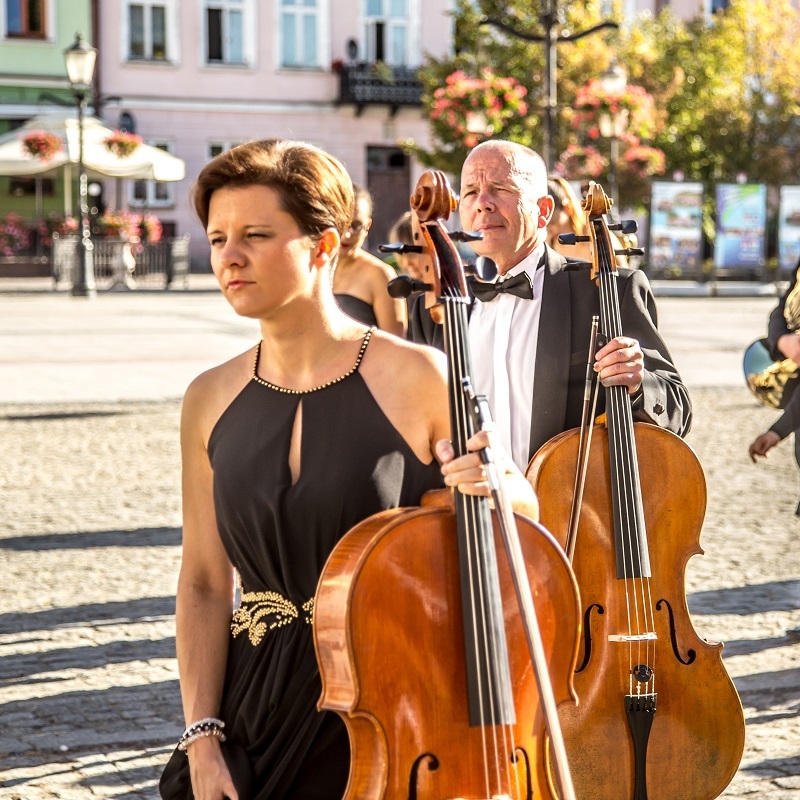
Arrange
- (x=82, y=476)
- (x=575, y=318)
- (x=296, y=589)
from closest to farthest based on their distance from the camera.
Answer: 1. (x=296, y=589)
2. (x=575, y=318)
3. (x=82, y=476)

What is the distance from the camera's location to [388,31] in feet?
132

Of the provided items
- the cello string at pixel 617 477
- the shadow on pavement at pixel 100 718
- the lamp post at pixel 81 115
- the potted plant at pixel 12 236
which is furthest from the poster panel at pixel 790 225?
the cello string at pixel 617 477

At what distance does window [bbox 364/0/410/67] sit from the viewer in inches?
1587

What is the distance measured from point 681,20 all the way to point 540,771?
1651 inches

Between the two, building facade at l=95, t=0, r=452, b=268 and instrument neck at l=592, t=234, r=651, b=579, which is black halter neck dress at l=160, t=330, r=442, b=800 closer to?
instrument neck at l=592, t=234, r=651, b=579

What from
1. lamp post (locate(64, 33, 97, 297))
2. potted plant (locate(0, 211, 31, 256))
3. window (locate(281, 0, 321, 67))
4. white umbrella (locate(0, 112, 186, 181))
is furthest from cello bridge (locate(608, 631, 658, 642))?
window (locate(281, 0, 321, 67))

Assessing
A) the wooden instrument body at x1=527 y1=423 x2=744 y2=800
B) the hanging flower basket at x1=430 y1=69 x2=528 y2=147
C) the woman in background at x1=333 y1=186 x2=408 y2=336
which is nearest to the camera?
the wooden instrument body at x1=527 y1=423 x2=744 y2=800

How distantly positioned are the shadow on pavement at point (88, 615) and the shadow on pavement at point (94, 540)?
1.21m

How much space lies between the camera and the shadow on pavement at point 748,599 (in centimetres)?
648

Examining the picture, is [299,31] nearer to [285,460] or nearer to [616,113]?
[616,113]

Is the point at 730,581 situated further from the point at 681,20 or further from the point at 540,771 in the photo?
the point at 681,20

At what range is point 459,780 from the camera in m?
2.13

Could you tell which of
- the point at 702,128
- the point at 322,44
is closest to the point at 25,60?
the point at 322,44

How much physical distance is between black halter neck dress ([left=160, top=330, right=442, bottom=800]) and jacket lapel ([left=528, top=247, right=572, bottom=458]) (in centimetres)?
128
